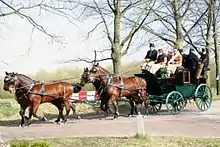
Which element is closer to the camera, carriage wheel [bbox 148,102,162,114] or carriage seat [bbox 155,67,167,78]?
carriage seat [bbox 155,67,167,78]

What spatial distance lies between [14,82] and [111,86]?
3.79 metres

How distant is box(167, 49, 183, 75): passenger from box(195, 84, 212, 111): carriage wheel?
122 cm

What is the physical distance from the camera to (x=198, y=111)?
21.1 meters

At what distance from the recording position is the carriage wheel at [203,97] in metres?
20.5

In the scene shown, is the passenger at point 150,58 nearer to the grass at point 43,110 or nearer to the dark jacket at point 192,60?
the dark jacket at point 192,60

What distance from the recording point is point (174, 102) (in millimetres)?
19938

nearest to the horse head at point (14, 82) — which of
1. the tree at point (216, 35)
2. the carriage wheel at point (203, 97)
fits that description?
the carriage wheel at point (203, 97)

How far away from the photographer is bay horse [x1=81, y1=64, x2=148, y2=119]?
19.1 metres

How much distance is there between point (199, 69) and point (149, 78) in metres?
2.00

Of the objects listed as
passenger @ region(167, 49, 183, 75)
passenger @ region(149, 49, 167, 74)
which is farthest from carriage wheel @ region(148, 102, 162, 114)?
passenger @ region(167, 49, 183, 75)

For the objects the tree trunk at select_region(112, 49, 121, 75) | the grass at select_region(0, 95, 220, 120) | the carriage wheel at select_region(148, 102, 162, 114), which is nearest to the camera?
the carriage wheel at select_region(148, 102, 162, 114)

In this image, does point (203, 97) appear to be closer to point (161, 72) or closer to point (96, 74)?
point (161, 72)

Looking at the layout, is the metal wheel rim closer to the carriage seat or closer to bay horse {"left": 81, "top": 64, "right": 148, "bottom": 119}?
bay horse {"left": 81, "top": 64, "right": 148, "bottom": 119}

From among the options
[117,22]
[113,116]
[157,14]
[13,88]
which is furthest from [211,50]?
[13,88]
